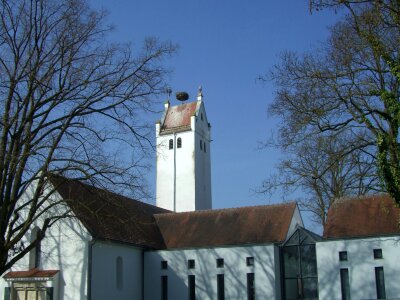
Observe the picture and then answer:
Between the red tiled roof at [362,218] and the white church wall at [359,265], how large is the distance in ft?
A: 1.40

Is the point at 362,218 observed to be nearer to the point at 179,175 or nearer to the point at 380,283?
the point at 380,283

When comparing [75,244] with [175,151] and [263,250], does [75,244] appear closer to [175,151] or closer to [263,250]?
[263,250]

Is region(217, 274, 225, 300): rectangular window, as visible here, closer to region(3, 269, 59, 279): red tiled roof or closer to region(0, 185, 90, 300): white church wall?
region(0, 185, 90, 300): white church wall

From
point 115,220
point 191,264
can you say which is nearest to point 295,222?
point 191,264

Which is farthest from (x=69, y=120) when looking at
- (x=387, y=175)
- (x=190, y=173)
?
(x=190, y=173)

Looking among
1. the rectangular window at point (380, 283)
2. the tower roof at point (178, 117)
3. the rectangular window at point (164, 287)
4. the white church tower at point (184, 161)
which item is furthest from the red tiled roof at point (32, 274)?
the tower roof at point (178, 117)

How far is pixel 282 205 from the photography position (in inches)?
1340

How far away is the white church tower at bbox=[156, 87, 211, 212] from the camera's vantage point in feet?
168

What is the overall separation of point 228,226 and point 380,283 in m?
10.1

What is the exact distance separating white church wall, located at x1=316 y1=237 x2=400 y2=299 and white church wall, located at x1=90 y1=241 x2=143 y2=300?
10654 mm

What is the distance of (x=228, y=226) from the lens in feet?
111

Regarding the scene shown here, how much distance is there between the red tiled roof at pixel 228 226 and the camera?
31875 millimetres

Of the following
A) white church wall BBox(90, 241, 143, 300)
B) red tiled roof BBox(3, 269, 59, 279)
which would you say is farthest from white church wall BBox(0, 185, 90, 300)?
white church wall BBox(90, 241, 143, 300)

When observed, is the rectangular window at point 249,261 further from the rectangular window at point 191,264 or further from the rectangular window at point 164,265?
the rectangular window at point 164,265
